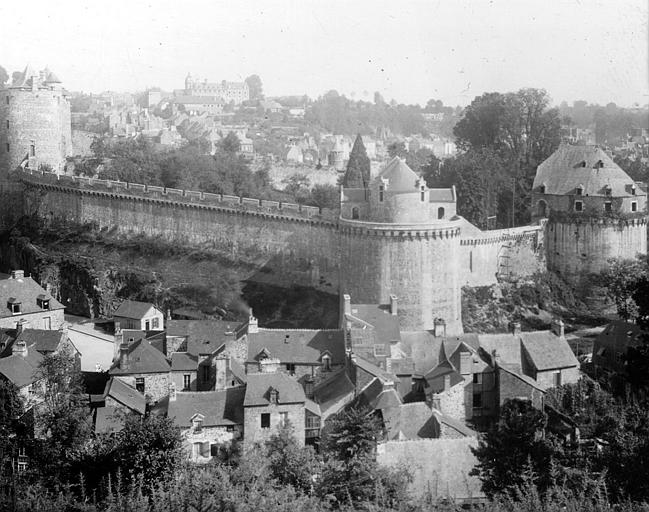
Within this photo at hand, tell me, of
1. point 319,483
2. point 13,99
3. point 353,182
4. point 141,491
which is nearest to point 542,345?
point 319,483

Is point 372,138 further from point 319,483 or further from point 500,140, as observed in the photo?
point 319,483

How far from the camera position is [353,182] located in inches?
2259

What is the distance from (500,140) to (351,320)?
29.2m

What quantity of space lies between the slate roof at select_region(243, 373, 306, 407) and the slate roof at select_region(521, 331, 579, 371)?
825 cm

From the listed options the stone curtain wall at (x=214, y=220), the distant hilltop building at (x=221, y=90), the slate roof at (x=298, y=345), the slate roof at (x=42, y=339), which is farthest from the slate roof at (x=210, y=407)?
the distant hilltop building at (x=221, y=90)

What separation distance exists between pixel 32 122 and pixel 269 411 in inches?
1501

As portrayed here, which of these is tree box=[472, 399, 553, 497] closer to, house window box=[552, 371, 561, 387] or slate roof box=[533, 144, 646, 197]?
house window box=[552, 371, 561, 387]

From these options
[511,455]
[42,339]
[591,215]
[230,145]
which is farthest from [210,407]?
[230,145]

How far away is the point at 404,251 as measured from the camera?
37.6 meters

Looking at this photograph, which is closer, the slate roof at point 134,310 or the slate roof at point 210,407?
the slate roof at point 210,407

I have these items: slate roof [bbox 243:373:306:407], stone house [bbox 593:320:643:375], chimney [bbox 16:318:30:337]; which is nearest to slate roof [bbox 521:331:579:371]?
stone house [bbox 593:320:643:375]

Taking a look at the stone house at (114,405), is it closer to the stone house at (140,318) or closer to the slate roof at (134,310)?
the stone house at (140,318)

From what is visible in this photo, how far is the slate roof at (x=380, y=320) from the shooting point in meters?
32.0

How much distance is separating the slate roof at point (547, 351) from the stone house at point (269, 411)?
27.5 ft
